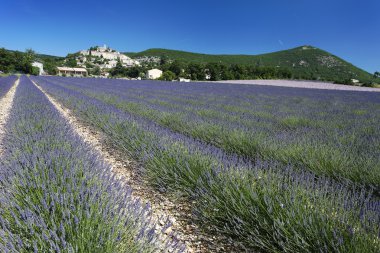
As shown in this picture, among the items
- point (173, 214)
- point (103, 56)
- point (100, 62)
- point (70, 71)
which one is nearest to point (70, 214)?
point (173, 214)

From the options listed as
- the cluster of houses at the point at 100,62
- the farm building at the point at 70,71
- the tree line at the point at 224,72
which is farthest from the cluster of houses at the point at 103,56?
the tree line at the point at 224,72

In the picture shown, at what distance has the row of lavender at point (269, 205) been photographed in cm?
144

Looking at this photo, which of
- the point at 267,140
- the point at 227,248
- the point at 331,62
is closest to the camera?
the point at 227,248

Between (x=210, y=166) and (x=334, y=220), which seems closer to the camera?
(x=334, y=220)

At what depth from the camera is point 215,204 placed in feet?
6.80

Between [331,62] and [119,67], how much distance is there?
76524mm

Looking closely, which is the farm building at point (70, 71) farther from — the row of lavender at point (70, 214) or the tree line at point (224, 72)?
the row of lavender at point (70, 214)

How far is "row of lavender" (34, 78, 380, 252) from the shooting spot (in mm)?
1439

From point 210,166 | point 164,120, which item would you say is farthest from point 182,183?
point 164,120

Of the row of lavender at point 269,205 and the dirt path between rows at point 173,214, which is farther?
the dirt path between rows at point 173,214

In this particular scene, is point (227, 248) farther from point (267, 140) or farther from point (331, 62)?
point (331, 62)

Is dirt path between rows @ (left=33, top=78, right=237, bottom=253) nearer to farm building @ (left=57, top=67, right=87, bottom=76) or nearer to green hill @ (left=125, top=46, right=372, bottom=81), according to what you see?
green hill @ (left=125, top=46, right=372, bottom=81)

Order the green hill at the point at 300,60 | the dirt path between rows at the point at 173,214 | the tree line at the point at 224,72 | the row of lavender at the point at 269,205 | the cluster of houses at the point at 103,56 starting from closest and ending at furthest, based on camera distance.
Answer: the row of lavender at the point at 269,205
the dirt path between rows at the point at 173,214
the tree line at the point at 224,72
the green hill at the point at 300,60
the cluster of houses at the point at 103,56

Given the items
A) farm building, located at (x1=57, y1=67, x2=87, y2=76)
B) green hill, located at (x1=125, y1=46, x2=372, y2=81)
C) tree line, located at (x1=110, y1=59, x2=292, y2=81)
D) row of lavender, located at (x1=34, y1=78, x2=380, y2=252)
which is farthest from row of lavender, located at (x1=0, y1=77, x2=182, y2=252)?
farm building, located at (x1=57, y1=67, x2=87, y2=76)
